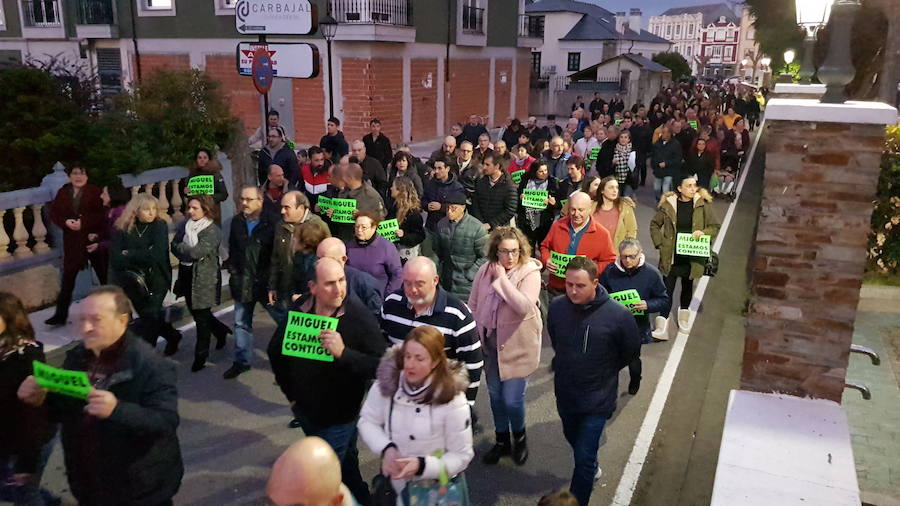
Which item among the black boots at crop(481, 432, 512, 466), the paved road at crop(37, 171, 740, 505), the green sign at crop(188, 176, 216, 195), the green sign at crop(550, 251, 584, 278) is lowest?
the paved road at crop(37, 171, 740, 505)

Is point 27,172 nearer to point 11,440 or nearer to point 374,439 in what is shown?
point 11,440

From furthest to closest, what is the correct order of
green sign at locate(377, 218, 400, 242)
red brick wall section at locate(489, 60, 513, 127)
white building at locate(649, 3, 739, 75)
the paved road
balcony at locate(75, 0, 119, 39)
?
white building at locate(649, 3, 739, 75) → red brick wall section at locate(489, 60, 513, 127) → balcony at locate(75, 0, 119, 39) → green sign at locate(377, 218, 400, 242) → the paved road

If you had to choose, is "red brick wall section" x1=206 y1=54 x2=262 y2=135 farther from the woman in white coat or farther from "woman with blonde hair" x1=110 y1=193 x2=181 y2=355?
the woman in white coat

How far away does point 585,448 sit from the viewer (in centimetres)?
504

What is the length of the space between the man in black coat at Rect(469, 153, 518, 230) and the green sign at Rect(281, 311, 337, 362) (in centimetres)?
546

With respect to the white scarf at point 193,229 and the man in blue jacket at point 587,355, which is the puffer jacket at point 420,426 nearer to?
the man in blue jacket at point 587,355

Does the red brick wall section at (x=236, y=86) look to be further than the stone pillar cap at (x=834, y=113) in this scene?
Yes

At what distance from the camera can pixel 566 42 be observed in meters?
63.9

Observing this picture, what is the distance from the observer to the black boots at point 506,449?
595 centimetres

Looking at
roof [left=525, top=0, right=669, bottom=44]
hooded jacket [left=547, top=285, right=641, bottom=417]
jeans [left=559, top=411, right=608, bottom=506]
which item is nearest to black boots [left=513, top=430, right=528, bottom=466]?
jeans [left=559, top=411, right=608, bottom=506]

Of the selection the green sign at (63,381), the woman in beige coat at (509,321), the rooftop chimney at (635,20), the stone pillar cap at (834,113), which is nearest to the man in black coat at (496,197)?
the woman in beige coat at (509,321)

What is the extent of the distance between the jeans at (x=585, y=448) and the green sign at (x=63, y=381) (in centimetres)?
296

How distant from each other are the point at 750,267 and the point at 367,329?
991 cm

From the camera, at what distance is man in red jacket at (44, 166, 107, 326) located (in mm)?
8133
